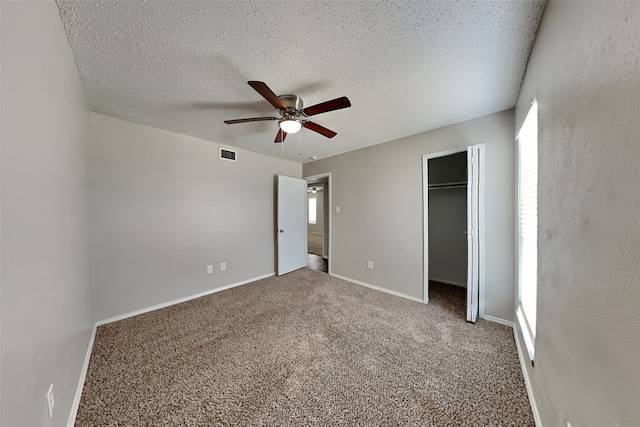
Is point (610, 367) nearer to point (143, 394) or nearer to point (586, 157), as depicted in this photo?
point (586, 157)

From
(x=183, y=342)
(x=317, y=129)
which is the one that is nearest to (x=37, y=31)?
(x=317, y=129)

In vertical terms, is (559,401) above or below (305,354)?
above

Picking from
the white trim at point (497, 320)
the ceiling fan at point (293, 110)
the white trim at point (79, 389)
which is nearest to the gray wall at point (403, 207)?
the white trim at point (497, 320)

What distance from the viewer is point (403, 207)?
291cm

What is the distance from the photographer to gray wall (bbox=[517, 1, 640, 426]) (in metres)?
0.55

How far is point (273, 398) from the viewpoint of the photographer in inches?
53.6

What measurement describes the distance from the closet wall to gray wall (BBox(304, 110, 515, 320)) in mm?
972

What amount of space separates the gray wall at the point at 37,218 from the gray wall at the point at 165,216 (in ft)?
3.44

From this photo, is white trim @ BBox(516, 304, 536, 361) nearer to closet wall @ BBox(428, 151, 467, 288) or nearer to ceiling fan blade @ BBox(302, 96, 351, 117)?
closet wall @ BBox(428, 151, 467, 288)

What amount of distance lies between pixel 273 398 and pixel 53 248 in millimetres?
1514

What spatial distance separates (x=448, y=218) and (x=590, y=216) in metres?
3.00

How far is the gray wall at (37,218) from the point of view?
2.24ft

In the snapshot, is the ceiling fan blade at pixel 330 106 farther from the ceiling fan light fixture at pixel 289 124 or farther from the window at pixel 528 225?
the window at pixel 528 225

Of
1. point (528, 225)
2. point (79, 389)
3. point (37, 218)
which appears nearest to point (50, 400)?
point (79, 389)
